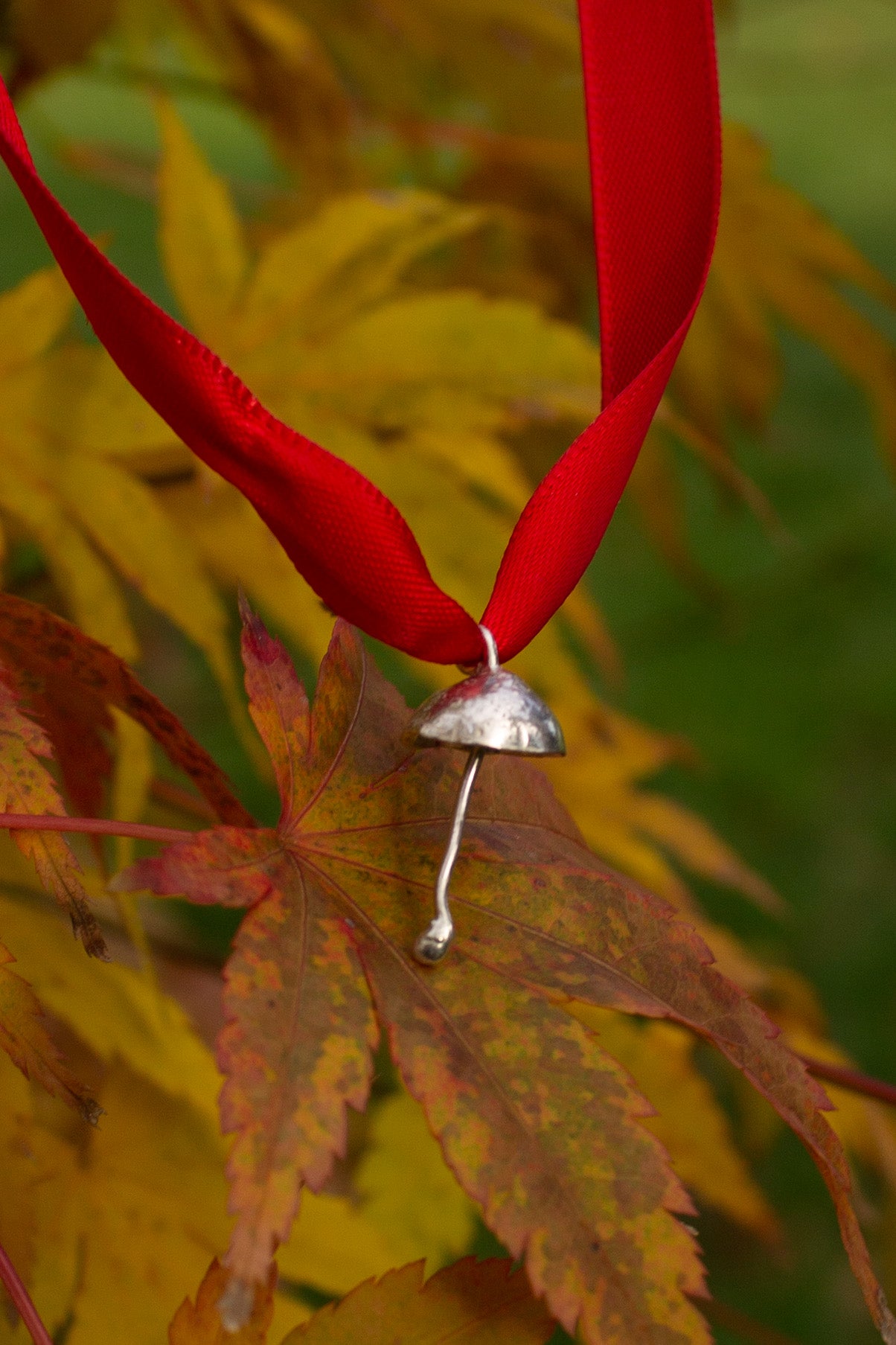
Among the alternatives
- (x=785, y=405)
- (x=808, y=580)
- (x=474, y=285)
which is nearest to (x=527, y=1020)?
(x=474, y=285)

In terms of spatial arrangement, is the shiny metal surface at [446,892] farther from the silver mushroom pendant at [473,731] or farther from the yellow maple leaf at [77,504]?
the yellow maple leaf at [77,504]

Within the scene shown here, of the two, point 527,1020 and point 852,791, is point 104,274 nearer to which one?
point 527,1020

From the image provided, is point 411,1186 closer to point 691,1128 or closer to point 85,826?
point 691,1128

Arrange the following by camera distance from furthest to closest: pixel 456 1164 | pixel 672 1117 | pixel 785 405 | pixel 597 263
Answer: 1. pixel 785 405
2. pixel 672 1117
3. pixel 597 263
4. pixel 456 1164

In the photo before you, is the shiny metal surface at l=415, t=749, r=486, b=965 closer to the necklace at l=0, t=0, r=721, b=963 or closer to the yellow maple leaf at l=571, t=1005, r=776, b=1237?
the necklace at l=0, t=0, r=721, b=963

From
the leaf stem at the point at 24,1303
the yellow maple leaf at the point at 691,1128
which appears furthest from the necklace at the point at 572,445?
the yellow maple leaf at the point at 691,1128

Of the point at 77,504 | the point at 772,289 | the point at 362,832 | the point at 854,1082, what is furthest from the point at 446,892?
the point at 772,289
